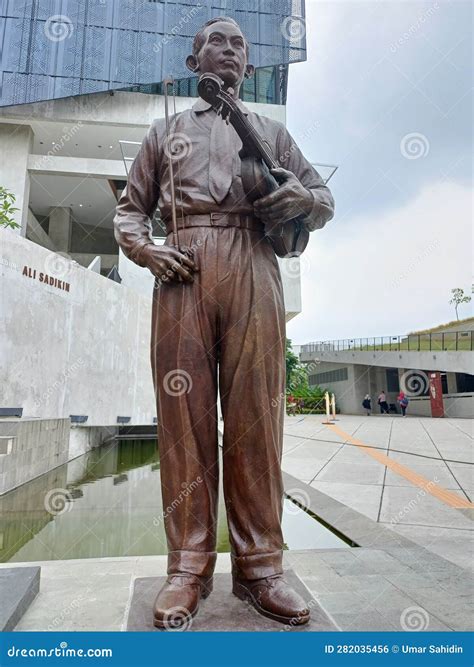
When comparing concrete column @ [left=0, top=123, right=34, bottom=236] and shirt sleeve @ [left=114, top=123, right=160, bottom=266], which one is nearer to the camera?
shirt sleeve @ [left=114, top=123, right=160, bottom=266]

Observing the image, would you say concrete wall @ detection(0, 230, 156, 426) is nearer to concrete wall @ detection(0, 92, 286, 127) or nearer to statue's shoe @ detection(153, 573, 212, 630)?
statue's shoe @ detection(153, 573, 212, 630)

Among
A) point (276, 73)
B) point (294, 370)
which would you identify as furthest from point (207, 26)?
point (294, 370)

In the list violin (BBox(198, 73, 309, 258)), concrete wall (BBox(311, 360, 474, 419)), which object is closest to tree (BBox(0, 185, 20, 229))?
violin (BBox(198, 73, 309, 258))

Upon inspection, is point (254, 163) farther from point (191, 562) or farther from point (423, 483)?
point (423, 483)

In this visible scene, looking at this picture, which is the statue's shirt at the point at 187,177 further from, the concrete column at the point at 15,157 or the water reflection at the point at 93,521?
the concrete column at the point at 15,157

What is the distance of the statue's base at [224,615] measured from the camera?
1.82m

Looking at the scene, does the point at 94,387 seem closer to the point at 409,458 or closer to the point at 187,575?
the point at 409,458

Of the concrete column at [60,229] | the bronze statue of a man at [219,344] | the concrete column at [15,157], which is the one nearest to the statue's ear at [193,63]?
the bronze statue of a man at [219,344]

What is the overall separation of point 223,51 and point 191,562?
7.84 feet

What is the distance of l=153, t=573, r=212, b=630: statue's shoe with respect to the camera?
5.97ft

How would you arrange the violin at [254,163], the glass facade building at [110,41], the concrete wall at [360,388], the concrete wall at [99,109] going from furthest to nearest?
1. the concrete wall at [360,388]
2. the concrete wall at [99,109]
3. the glass facade building at [110,41]
4. the violin at [254,163]

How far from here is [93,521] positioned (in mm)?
4852

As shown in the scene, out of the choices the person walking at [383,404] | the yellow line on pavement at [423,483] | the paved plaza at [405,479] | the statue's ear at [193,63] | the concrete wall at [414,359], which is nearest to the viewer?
the statue's ear at [193,63]

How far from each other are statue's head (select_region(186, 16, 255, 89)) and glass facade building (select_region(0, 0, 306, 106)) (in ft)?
56.6
